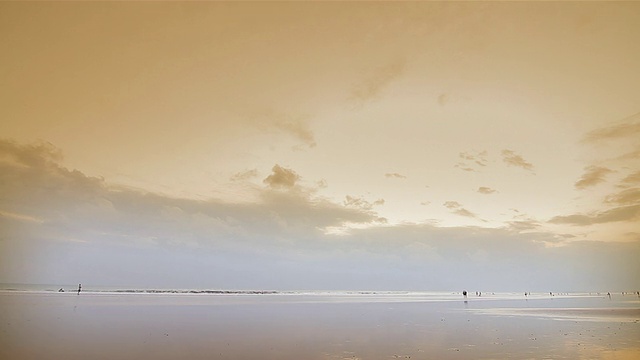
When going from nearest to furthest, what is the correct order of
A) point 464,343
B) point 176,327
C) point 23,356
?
1. point 23,356
2. point 464,343
3. point 176,327

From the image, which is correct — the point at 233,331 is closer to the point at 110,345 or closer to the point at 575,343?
the point at 110,345

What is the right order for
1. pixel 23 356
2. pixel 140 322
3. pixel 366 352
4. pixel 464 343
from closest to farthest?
1. pixel 23 356
2. pixel 366 352
3. pixel 464 343
4. pixel 140 322

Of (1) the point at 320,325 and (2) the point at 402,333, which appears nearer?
(2) the point at 402,333

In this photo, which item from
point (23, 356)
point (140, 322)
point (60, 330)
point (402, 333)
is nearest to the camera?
point (23, 356)

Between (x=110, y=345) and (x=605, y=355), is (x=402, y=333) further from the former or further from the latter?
(x=110, y=345)

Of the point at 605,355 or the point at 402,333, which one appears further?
the point at 402,333

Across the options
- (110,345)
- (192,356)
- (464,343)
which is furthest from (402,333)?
(110,345)

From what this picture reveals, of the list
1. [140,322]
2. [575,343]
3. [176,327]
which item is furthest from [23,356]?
[575,343]

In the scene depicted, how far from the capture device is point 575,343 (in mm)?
23562

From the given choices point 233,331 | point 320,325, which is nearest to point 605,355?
point 320,325

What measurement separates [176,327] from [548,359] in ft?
79.3

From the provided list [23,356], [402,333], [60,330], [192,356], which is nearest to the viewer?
[23,356]

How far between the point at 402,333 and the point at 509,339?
6783mm

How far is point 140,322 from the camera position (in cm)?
3225
